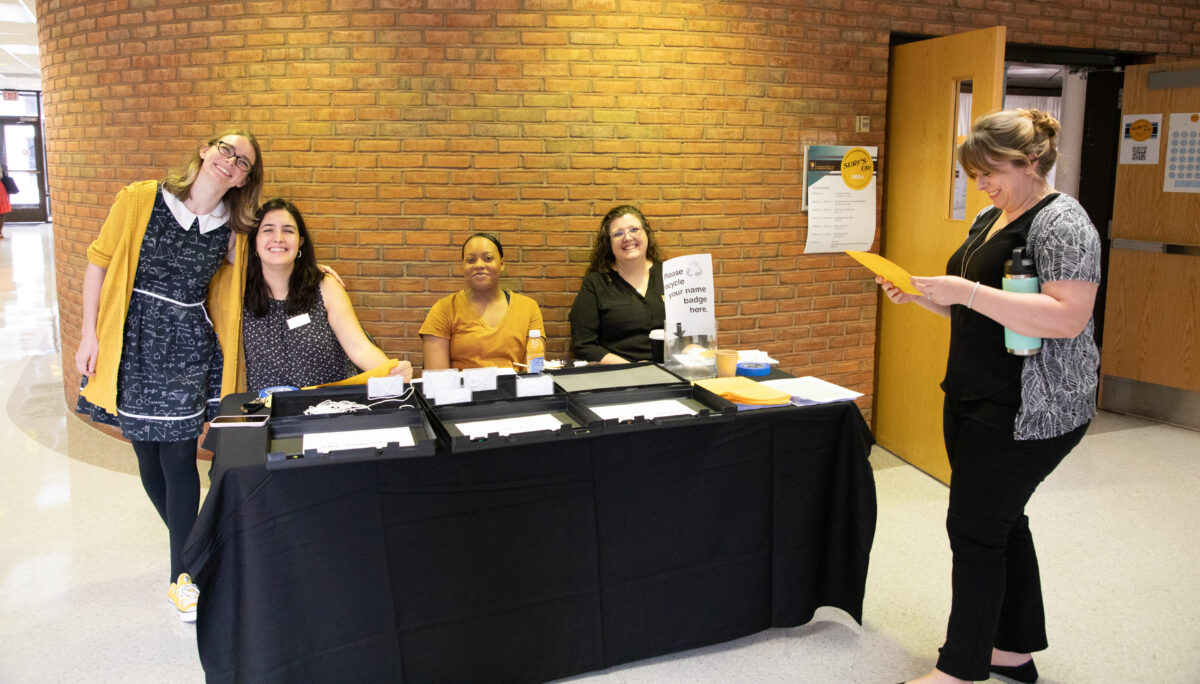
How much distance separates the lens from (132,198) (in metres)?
2.72

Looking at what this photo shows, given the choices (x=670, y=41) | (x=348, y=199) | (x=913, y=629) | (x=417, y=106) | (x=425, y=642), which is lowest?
(x=913, y=629)

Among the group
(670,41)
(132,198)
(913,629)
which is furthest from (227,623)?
(670,41)

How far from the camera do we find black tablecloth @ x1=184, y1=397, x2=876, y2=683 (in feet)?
6.98

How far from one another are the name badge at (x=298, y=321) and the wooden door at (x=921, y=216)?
2995 mm

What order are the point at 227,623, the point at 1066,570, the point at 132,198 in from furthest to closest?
the point at 1066,570 → the point at 132,198 → the point at 227,623

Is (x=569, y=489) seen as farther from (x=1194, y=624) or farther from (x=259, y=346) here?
(x=1194, y=624)

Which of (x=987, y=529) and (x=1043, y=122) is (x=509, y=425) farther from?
(x=1043, y=122)

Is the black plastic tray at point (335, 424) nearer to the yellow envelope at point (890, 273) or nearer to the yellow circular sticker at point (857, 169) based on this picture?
the yellow envelope at point (890, 273)

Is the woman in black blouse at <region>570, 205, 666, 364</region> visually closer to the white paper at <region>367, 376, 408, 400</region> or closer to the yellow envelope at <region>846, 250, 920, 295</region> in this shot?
the white paper at <region>367, 376, 408, 400</region>

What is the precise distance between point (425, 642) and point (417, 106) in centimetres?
267

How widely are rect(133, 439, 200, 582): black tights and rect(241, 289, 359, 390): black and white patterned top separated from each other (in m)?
0.31

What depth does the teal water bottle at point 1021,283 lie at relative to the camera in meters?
2.11

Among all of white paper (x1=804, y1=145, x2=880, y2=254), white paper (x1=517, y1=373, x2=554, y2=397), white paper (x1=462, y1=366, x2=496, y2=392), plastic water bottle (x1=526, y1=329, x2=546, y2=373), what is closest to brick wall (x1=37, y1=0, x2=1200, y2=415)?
white paper (x1=804, y1=145, x2=880, y2=254)

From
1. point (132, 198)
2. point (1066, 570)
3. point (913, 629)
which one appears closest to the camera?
point (132, 198)
